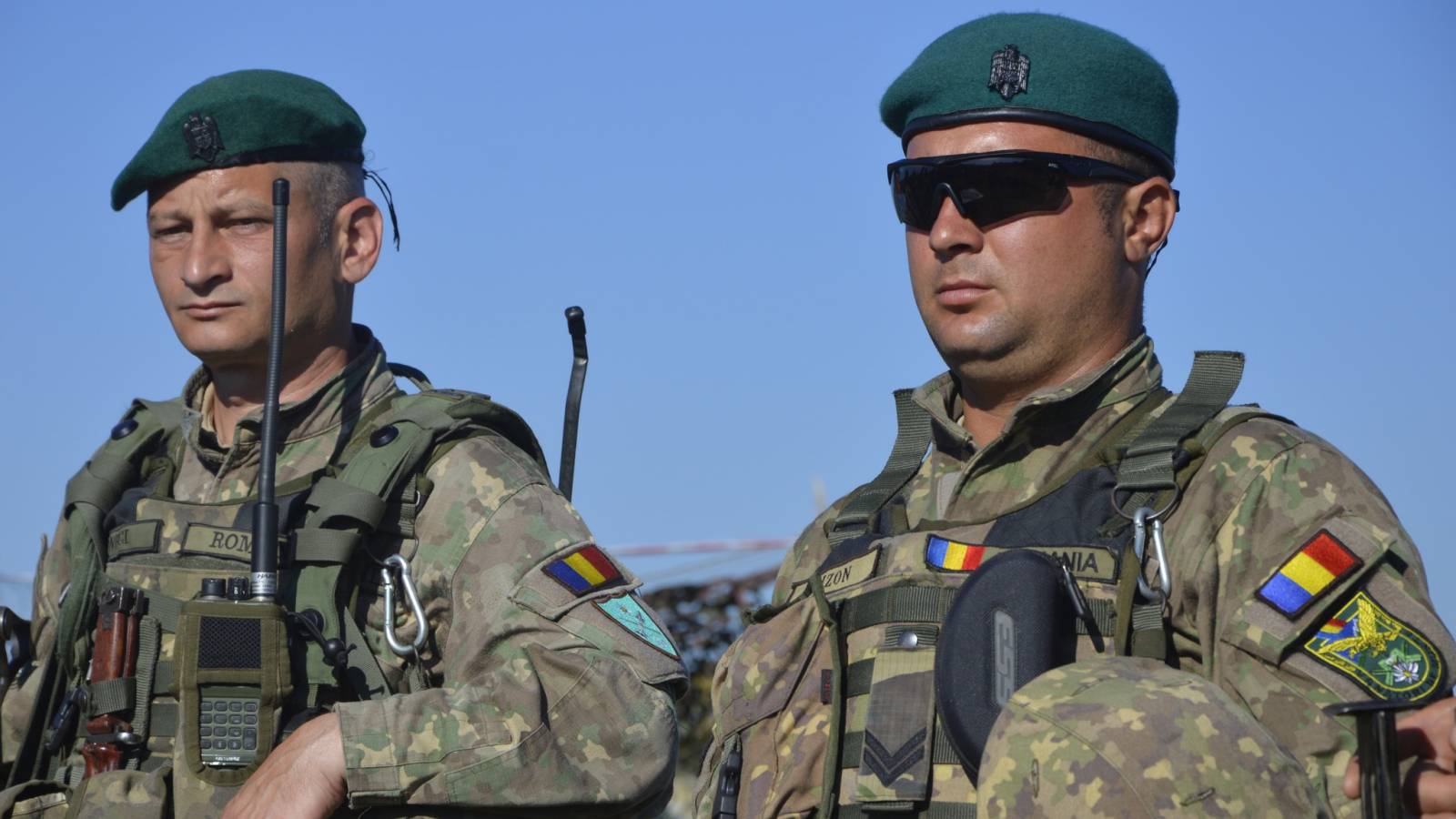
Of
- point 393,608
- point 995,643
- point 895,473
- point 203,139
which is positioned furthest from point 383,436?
point 995,643

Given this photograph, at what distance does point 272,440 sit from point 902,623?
6.34 ft

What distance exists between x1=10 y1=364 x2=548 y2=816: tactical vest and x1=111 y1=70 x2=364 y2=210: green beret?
0.82m

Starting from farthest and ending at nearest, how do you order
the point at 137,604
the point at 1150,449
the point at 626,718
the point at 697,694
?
the point at 697,694, the point at 137,604, the point at 626,718, the point at 1150,449

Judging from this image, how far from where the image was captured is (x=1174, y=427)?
12.7ft

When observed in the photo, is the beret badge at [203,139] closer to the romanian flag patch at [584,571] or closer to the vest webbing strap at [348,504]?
the vest webbing strap at [348,504]

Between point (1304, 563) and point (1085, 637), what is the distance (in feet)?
1.45

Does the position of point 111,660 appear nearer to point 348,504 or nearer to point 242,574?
point 242,574

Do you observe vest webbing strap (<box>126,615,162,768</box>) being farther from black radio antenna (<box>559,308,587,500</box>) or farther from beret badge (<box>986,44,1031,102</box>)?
beret badge (<box>986,44,1031,102</box>)

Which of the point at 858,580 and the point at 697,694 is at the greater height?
the point at 858,580

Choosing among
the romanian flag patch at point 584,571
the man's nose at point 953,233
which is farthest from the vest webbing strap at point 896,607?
the romanian flag patch at point 584,571

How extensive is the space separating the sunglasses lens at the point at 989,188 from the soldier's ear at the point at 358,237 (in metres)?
2.07

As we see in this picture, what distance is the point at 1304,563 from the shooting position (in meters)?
3.54

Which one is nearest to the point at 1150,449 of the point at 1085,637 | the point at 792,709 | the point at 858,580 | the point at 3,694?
the point at 1085,637

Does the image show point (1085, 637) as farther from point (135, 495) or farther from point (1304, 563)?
point (135, 495)
